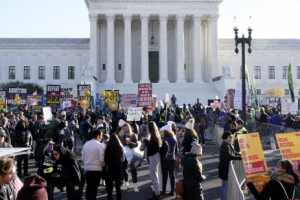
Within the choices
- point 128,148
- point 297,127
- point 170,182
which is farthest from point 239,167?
point 297,127

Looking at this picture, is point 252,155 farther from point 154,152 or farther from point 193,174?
point 154,152

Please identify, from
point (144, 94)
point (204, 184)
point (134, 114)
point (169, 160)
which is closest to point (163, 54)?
point (144, 94)

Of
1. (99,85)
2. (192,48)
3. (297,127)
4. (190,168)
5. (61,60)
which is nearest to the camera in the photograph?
(190,168)

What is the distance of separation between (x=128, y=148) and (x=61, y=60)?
2089 inches

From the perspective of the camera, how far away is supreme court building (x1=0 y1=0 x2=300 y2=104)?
53562 millimetres

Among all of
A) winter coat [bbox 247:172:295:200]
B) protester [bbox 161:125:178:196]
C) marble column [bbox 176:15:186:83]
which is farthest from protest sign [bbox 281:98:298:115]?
marble column [bbox 176:15:186:83]

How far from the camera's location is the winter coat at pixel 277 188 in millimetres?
6453

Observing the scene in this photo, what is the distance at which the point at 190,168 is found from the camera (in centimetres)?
850

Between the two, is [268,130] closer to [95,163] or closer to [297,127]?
[297,127]

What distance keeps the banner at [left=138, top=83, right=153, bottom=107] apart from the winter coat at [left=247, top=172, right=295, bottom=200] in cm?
1739

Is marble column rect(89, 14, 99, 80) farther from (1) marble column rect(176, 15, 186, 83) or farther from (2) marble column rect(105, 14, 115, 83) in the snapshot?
(1) marble column rect(176, 15, 186, 83)

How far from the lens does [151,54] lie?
58.6 metres

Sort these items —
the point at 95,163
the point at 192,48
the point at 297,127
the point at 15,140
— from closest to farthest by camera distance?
the point at 95,163 < the point at 15,140 < the point at 297,127 < the point at 192,48

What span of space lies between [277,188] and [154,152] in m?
4.81
